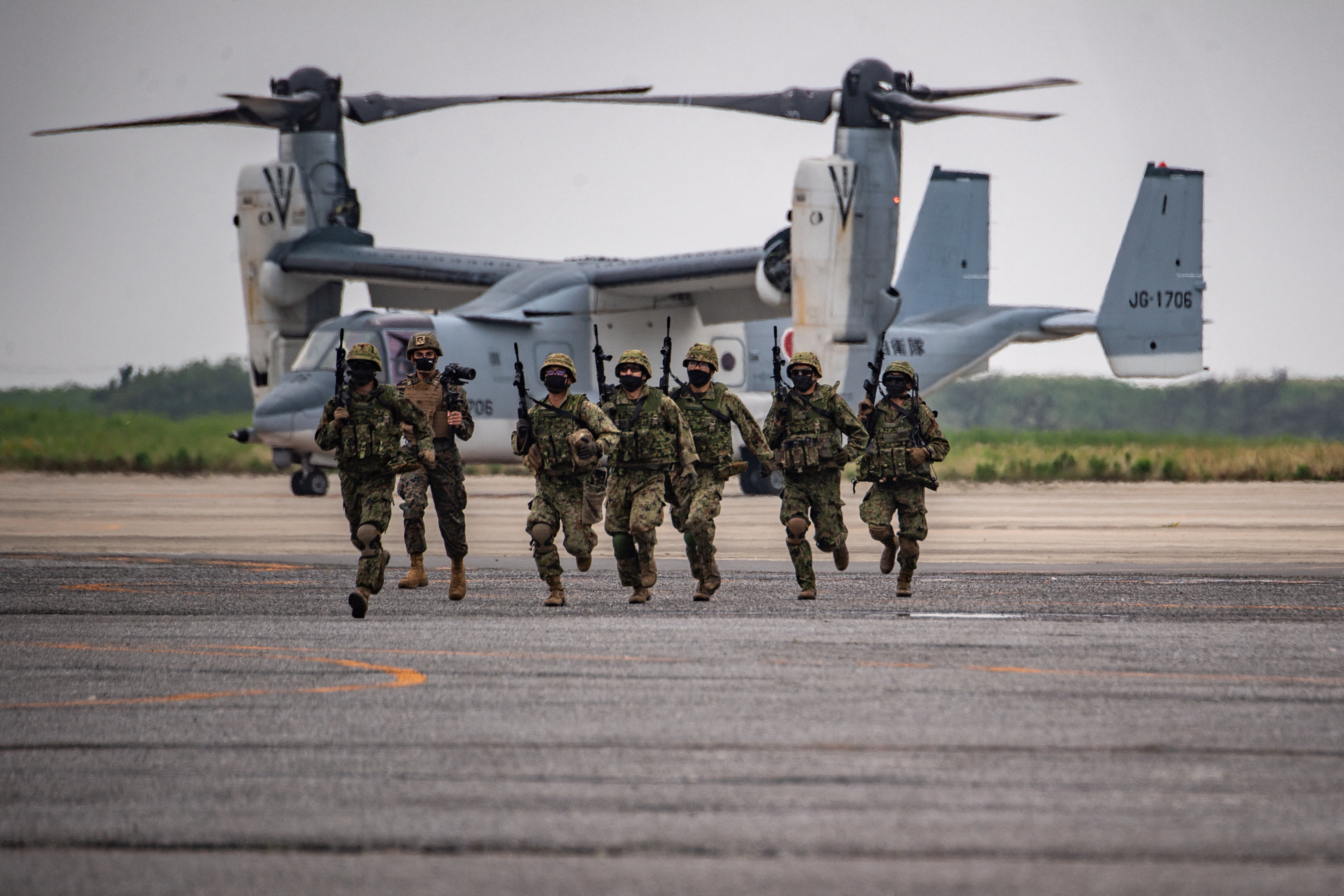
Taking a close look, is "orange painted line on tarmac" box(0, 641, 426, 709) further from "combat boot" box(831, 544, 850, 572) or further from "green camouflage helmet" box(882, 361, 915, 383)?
"green camouflage helmet" box(882, 361, 915, 383)

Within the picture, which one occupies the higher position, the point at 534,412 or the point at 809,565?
the point at 534,412

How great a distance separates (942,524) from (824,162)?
5.51m

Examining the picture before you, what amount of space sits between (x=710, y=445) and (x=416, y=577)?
250 centimetres

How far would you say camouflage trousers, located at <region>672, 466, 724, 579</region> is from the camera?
1151 cm

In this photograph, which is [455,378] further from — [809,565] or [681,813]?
[681,813]

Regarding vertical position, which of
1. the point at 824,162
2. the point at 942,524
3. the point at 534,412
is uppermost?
the point at 824,162

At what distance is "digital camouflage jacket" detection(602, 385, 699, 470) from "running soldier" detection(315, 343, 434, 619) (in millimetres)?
1377

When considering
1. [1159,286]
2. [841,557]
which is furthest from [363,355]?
[1159,286]

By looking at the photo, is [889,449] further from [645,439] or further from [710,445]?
[645,439]

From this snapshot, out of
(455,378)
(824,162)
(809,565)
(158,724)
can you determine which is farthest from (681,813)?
(824,162)

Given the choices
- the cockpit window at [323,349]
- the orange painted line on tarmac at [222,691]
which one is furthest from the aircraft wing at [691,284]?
the orange painted line on tarmac at [222,691]

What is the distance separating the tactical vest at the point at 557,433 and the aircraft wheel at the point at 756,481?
15.3 m

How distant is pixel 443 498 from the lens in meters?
11.9

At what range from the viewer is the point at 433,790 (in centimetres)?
504
